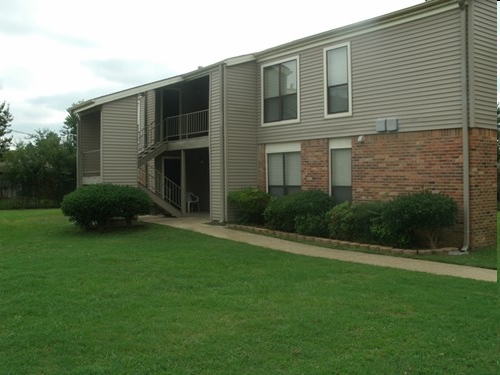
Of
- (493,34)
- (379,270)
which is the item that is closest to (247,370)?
(379,270)

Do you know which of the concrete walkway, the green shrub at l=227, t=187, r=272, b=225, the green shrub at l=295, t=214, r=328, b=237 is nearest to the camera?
the concrete walkway

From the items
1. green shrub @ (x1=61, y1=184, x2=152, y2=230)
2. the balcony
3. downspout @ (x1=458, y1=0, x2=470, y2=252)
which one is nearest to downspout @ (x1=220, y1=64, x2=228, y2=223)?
green shrub @ (x1=61, y1=184, x2=152, y2=230)

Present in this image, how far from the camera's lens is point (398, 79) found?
39.6ft

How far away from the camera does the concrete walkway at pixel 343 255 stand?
27.3 feet

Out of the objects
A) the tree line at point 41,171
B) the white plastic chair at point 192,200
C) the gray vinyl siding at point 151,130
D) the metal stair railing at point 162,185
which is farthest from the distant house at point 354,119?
the tree line at point 41,171

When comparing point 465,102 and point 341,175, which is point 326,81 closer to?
point 341,175

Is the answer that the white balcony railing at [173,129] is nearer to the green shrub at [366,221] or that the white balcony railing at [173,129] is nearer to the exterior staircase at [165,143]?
the exterior staircase at [165,143]

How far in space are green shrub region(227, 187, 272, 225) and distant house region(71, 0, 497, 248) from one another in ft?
1.55

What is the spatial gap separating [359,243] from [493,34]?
5.34 meters

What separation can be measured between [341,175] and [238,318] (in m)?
8.53

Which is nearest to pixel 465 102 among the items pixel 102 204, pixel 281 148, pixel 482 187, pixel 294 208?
pixel 482 187

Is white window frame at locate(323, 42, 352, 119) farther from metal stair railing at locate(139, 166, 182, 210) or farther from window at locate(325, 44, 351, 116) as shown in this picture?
metal stair railing at locate(139, 166, 182, 210)

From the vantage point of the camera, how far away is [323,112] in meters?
13.9

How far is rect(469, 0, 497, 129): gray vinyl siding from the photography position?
1062cm
